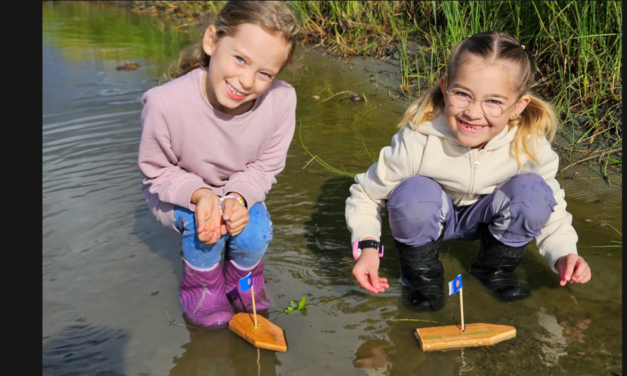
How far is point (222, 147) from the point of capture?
235 cm

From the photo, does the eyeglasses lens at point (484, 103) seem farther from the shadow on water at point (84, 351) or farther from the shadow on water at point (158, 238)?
Answer: the shadow on water at point (84, 351)

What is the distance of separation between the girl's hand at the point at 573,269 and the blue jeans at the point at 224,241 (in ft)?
3.57

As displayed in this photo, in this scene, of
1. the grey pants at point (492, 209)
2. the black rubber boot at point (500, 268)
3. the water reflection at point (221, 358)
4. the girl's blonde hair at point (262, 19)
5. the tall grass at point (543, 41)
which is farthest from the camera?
the tall grass at point (543, 41)

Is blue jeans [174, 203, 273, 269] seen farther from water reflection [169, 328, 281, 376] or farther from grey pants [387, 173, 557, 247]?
grey pants [387, 173, 557, 247]

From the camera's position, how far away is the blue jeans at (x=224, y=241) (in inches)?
87.3

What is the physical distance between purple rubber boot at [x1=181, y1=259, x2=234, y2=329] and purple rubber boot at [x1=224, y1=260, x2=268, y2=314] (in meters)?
0.07

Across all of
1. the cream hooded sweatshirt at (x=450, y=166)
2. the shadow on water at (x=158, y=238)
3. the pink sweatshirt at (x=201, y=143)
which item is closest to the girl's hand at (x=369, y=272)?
the cream hooded sweatshirt at (x=450, y=166)

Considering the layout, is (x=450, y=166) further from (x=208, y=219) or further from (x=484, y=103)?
(x=208, y=219)

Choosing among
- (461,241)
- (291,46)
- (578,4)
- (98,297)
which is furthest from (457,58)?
(578,4)

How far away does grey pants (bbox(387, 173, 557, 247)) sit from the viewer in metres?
2.22

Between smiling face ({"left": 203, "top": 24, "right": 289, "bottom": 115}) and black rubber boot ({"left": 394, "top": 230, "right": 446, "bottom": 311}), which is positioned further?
black rubber boot ({"left": 394, "top": 230, "right": 446, "bottom": 311})

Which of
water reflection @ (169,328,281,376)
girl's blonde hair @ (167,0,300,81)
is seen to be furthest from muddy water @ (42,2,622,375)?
girl's blonde hair @ (167,0,300,81)

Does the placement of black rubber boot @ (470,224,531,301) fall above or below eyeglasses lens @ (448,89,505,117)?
below

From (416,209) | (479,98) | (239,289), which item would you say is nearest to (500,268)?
(416,209)
